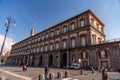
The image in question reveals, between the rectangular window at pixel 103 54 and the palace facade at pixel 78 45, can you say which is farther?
the rectangular window at pixel 103 54

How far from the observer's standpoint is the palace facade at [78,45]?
2225 centimetres

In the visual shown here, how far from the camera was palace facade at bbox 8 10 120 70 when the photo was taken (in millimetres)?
22252

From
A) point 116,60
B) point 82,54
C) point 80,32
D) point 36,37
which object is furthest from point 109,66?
point 36,37

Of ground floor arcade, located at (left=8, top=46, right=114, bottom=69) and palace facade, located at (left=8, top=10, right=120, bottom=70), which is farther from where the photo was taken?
ground floor arcade, located at (left=8, top=46, right=114, bottom=69)

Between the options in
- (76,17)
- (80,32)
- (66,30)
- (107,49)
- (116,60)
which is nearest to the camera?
(116,60)

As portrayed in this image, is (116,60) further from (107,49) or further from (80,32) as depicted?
(80,32)

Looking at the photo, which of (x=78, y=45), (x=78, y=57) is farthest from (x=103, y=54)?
(x=78, y=45)

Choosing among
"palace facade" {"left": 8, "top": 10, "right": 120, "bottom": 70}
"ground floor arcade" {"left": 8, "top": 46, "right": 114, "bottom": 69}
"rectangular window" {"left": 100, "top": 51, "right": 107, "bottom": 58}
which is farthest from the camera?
"ground floor arcade" {"left": 8, "top": 46, "right": 114, "bottom": 69}

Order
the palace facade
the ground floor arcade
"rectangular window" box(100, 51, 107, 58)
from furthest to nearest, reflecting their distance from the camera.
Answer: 1. the ground floor arcade
2. "rectangular window" box(100, 51, 107, 58)
3. the palace facade

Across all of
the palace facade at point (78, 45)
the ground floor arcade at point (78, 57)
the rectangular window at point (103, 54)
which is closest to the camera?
the palace facade at point (78, 45)

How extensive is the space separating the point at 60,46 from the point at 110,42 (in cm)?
1519

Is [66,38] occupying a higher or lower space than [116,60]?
higher

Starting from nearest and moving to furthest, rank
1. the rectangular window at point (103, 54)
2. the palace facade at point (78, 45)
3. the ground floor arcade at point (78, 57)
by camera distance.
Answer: the palace facade at point (78, 45)
the rectangular window at point (103, 54)
the ground floor arcade at point (78, 57)

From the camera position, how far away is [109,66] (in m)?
21.4
